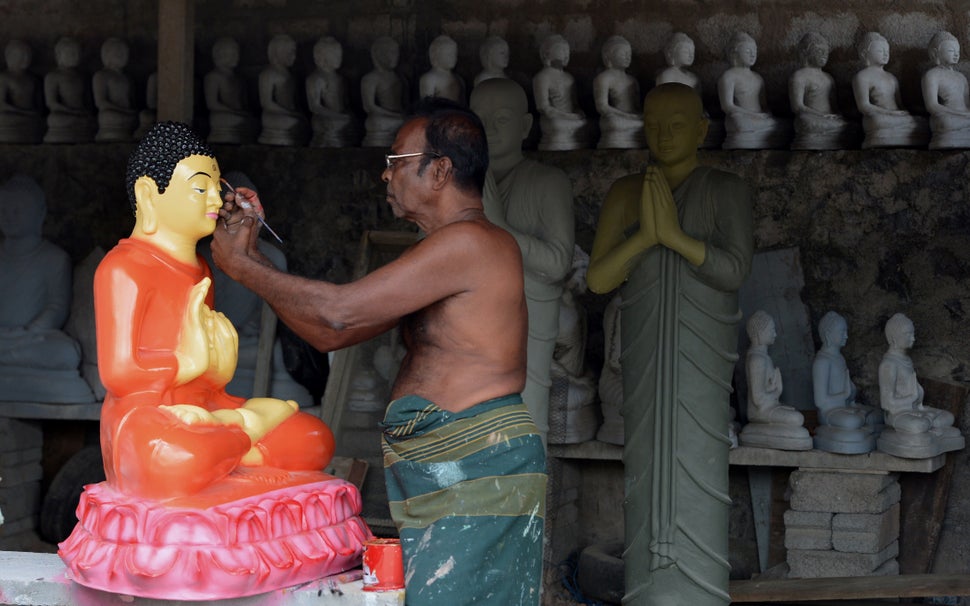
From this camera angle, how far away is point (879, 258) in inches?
271

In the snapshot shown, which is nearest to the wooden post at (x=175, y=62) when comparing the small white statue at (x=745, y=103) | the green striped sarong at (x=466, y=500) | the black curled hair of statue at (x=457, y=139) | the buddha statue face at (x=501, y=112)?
the buddha statue face at (x=501, y=112)

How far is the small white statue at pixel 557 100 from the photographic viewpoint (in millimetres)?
6855

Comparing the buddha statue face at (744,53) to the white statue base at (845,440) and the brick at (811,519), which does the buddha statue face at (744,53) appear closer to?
the white statue base at (845,440)

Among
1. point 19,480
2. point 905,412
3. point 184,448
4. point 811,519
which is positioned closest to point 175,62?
point 184,448

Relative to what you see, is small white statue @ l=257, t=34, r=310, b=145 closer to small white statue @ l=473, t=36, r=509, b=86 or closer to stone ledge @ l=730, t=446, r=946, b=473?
small white statue @ l=473, t=36, r=509, b=86

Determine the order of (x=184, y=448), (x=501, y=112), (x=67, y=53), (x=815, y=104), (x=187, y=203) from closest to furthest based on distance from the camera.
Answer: (x=184, y=448)
(x=187, y=203)
(x=501, y=112)
(x=815, y=104)
(x=67, y=53)

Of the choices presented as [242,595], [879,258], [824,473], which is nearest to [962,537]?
[824,473]

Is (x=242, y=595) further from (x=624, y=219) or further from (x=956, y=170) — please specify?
(x=956, y=170)

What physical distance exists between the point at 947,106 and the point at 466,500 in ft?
13.0

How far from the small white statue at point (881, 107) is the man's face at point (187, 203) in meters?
3.78

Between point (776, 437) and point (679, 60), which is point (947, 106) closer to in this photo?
point (679, 60)

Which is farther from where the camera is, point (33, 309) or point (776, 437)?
point (33, 309)

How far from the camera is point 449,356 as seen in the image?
341 centimetres

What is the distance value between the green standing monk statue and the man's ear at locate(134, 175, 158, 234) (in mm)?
2121
